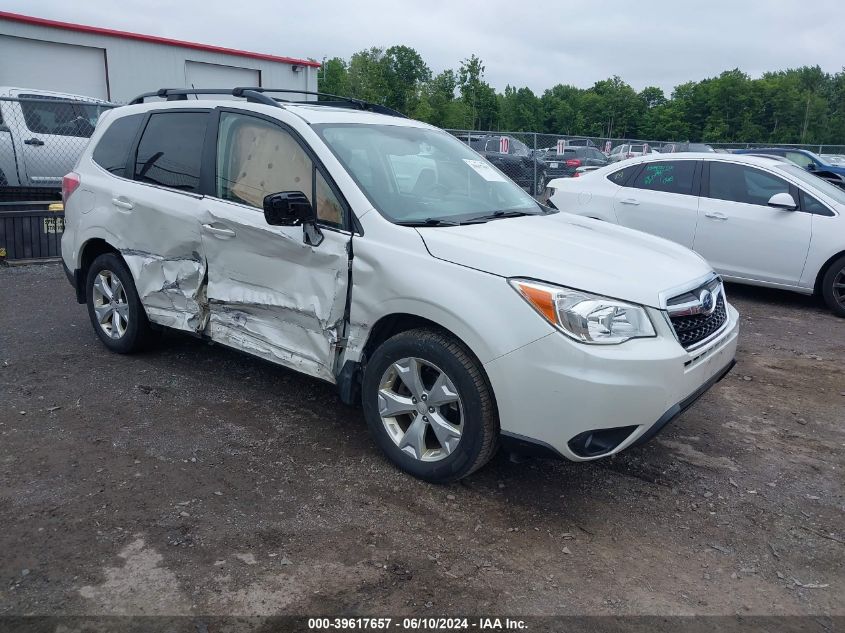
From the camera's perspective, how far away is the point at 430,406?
353cm

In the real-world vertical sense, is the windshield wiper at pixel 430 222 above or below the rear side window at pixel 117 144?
below

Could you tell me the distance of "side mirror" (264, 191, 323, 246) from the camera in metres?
3.73

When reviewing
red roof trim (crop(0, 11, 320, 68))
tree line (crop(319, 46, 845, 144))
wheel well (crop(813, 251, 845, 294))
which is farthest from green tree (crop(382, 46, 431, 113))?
wheel well (crop(813, 251, 845, 294))

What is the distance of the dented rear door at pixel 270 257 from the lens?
3.91m

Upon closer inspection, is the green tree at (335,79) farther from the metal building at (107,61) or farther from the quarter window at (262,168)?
the quarter window at (262,168)

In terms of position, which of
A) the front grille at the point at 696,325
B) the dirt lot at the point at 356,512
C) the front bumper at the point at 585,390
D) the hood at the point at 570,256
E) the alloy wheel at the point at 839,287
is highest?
the hood at the point at 570,256

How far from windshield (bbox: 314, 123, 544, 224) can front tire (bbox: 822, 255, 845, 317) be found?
444 centimetres

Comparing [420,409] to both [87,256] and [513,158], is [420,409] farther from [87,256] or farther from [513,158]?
[513,158]

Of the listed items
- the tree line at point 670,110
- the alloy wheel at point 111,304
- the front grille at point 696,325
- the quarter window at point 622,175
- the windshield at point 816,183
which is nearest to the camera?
the front grille at point 696,325

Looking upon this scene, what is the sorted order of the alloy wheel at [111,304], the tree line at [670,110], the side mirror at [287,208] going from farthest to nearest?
the tree line at [670,110] → the alloy wheel at [111,304] → the side mirror at [287,208]

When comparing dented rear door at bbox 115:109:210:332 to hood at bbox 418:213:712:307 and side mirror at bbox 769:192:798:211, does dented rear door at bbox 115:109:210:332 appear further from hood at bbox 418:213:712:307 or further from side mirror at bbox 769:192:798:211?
side mirror at bbox 769:192:798:211

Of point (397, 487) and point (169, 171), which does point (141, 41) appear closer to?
point (169, 171)

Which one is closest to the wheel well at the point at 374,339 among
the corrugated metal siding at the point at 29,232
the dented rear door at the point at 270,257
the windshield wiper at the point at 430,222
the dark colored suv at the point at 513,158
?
the dented rear door at the point at 270,257

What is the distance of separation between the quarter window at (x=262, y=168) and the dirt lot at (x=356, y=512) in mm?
1364
